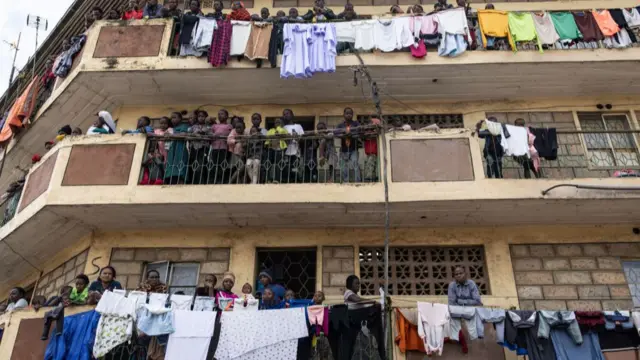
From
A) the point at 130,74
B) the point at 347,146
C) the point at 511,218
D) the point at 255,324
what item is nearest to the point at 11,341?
the point at 255,324

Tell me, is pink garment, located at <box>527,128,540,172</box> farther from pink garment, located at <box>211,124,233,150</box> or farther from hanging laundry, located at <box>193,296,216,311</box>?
hanging laundry, located at <box>193,296,216,311</box>

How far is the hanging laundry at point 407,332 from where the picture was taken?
23.2 ft

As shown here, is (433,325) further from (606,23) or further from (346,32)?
(606,23)

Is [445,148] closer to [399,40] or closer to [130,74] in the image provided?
[399,40]

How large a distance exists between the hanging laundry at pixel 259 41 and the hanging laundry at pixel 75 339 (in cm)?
497

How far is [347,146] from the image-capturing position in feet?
29.3

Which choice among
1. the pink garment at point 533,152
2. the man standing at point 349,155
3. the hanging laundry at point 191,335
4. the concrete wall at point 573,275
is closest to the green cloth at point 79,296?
the hanging laundry at point 191,335

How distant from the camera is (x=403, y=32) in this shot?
9828 mm

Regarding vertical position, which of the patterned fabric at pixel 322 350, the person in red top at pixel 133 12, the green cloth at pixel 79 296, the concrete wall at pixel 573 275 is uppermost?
the person in red top at pixel 133 12

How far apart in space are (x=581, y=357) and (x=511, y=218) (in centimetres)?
249

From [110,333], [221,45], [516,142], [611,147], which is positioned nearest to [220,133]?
[221,45]

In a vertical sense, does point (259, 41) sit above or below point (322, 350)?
above

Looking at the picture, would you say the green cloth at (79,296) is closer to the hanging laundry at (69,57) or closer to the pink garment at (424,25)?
the hanging laundry at (69,57)

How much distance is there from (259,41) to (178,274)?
4259 mm
